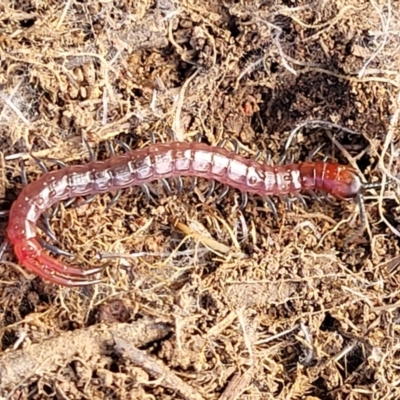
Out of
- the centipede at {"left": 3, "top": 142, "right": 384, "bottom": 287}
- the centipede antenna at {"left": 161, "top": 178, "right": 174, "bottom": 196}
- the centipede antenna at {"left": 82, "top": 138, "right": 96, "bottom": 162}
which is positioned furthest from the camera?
the centipede antenna at {"left": 161, "top": 178, "right": 174, "bottom": 196}

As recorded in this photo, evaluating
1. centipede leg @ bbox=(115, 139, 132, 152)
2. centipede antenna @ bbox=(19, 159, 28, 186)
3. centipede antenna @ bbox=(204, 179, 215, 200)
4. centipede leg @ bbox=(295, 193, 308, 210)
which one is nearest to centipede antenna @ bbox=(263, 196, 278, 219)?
centipede leg @ bbox=(295, 193, 308, 210)

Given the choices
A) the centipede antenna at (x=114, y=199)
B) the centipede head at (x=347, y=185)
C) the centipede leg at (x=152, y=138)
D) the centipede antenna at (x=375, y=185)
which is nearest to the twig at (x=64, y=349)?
the centipede antenna at (x=114, y=199)

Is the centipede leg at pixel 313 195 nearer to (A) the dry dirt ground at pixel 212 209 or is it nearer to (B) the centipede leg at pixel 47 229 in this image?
(A) the dry dirt ground at pixel 212 209

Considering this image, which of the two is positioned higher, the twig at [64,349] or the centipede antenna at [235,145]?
the centipede antenna at [235,145]

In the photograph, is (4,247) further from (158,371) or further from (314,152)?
(314,152)

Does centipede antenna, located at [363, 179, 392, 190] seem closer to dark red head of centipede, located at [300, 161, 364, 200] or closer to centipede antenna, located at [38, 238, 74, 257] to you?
dark red head of centipede, located at [300, 161, 364, 200]

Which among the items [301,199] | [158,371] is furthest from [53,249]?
[301,199]
